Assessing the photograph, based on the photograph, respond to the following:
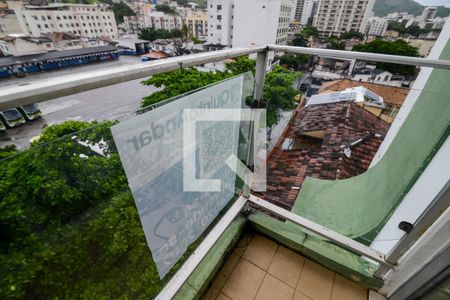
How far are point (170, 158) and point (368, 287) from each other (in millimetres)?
1519

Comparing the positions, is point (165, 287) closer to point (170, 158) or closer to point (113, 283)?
point (113, 283)

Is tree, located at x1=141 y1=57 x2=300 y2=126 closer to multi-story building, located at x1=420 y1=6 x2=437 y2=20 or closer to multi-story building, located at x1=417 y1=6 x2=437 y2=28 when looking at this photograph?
multi-story building, located at x1=417 y1=6 x2=437 y2=28

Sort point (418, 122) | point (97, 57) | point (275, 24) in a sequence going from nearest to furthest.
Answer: point (418, 122) → point (275, 24) → point (97, 57)

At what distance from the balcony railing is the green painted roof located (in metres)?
0.19

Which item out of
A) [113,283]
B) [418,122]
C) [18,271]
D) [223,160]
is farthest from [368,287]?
[18,271]

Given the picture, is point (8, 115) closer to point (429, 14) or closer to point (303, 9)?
point (429, 14)

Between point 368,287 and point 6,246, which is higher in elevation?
point 6,246

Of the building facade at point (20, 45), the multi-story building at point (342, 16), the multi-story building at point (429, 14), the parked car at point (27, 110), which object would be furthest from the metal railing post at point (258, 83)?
the multi-story building at point (342, 16)

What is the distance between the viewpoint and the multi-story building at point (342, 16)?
38.4 m

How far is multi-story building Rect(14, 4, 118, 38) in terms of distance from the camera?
1050 inches

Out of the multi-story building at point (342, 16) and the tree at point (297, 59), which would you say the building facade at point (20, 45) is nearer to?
the tree at point (297, 59)

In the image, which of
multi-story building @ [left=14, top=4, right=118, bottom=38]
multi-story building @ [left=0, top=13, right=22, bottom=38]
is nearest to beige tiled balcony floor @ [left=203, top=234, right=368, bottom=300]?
multi-story building @ [left=0, top=13, right=22, bottom=38]

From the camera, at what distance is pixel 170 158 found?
75cm

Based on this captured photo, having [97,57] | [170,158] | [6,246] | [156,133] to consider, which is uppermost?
[156,133]
